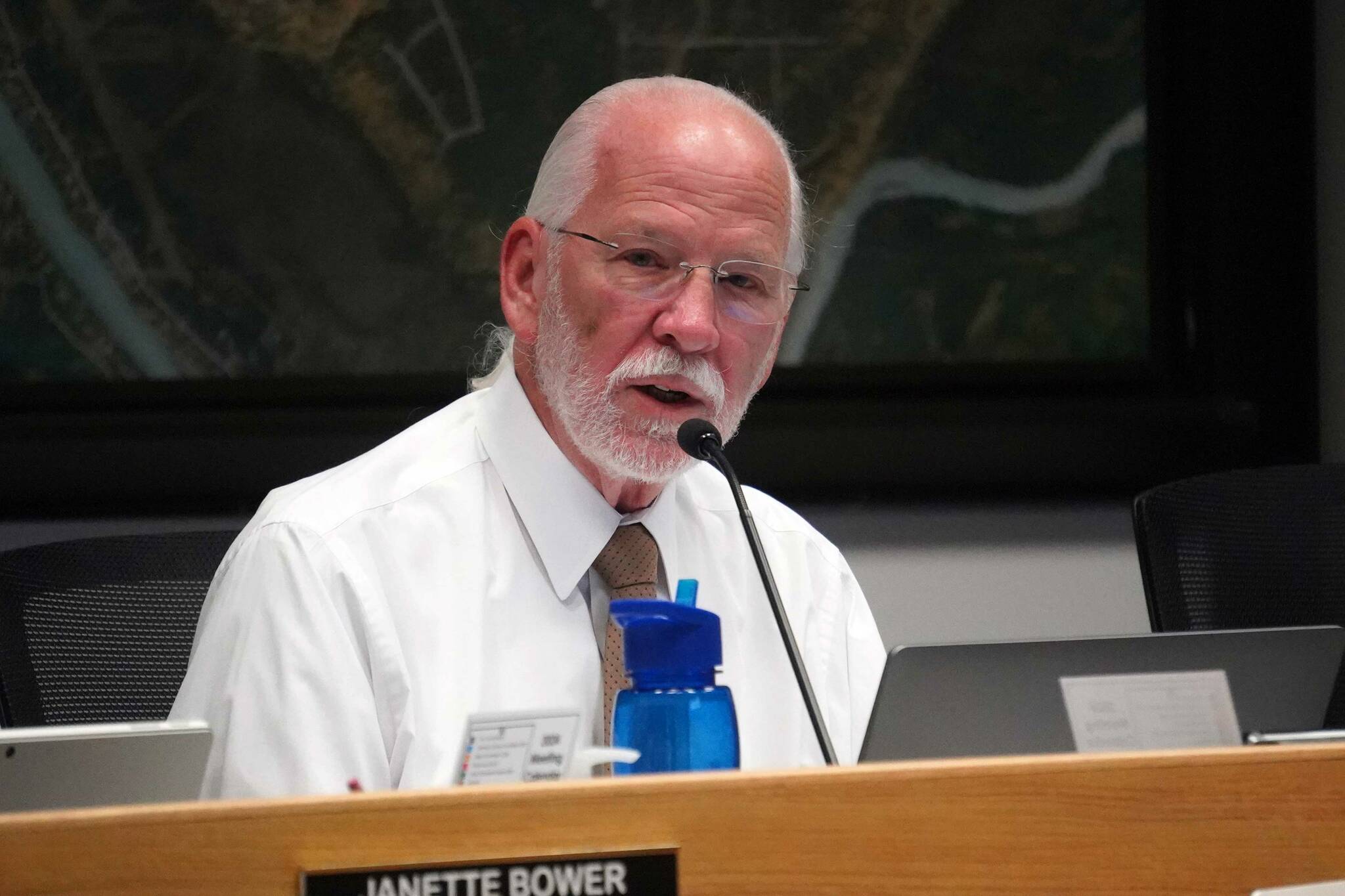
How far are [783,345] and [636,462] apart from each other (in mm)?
1213

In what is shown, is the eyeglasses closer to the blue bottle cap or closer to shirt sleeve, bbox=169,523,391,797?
shirt sleeve, bbox=169,523,391,797

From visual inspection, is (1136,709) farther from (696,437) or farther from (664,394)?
(664,394)

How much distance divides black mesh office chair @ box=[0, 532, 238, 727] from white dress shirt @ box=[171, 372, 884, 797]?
0.20 metres

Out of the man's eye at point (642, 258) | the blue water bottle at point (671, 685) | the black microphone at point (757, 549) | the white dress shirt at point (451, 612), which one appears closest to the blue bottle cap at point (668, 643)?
the blue water bottle at point (671, 685)

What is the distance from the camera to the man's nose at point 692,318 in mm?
1443

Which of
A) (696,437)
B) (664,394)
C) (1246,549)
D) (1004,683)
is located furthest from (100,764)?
(1246,549)

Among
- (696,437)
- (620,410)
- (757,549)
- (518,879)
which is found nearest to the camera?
(518,879)

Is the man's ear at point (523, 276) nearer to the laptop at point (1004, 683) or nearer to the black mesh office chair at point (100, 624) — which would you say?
the black mesh office chair at point (100, 624)

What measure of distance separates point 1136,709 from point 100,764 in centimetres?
62

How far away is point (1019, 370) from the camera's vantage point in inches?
104

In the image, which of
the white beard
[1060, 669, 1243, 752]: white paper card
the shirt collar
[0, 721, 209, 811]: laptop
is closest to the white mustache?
the white beard

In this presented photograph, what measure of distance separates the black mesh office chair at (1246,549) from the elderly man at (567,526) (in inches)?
14.5

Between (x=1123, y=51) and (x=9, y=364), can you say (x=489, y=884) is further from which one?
(x=1123, y=51)

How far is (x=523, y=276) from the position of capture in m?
1.61
